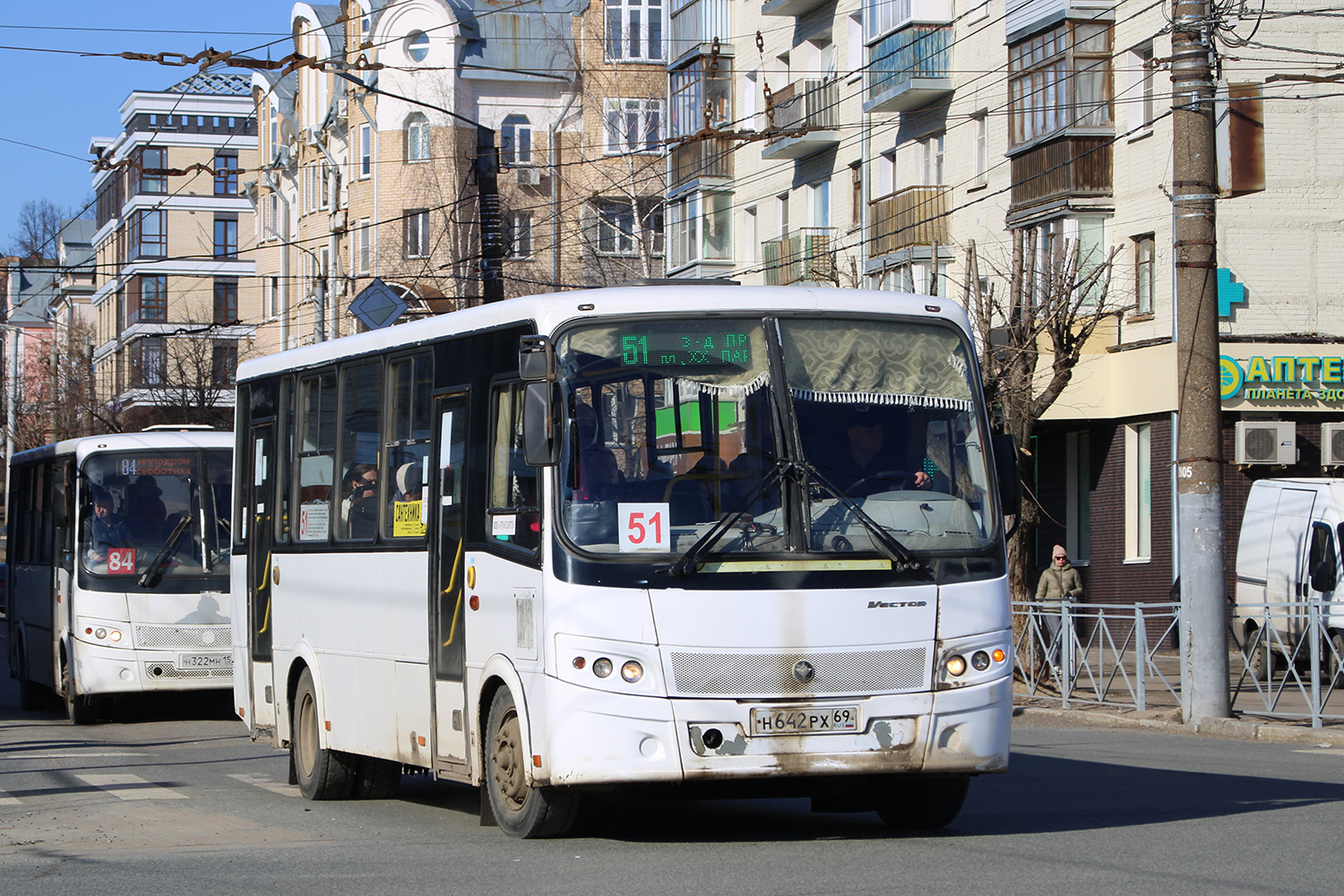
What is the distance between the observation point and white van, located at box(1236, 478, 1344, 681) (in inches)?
923

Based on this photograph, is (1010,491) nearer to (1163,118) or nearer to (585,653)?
(585,653)

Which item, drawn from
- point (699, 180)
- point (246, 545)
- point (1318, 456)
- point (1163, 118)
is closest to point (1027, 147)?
point (1163, 118)

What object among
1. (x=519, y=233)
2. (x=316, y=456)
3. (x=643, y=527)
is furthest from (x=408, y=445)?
(x=519, y=233)

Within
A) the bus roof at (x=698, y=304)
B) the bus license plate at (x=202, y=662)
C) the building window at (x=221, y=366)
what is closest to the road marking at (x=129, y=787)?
the bus roof at (x=698, y=304)

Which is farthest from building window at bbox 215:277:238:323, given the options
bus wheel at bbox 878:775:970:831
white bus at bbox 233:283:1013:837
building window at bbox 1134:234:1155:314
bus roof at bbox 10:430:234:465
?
bus wheel at bbox 878:775:970:831

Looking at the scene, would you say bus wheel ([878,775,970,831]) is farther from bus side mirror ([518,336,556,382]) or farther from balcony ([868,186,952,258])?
balcony ([868,186,952,258])

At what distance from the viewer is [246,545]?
1445 centimetres

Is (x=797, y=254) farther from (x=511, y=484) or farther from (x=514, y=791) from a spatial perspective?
(x=514, y=791)

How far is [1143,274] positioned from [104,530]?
1698 centimetres

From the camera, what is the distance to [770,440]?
958cm

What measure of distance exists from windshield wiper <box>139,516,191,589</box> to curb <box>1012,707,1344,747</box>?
8647 mm

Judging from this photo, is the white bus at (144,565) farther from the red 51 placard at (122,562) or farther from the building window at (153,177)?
the building window at (153,177)

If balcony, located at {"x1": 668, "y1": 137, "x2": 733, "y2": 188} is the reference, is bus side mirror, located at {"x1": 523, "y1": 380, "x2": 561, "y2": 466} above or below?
below

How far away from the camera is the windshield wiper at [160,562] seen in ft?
67.5
